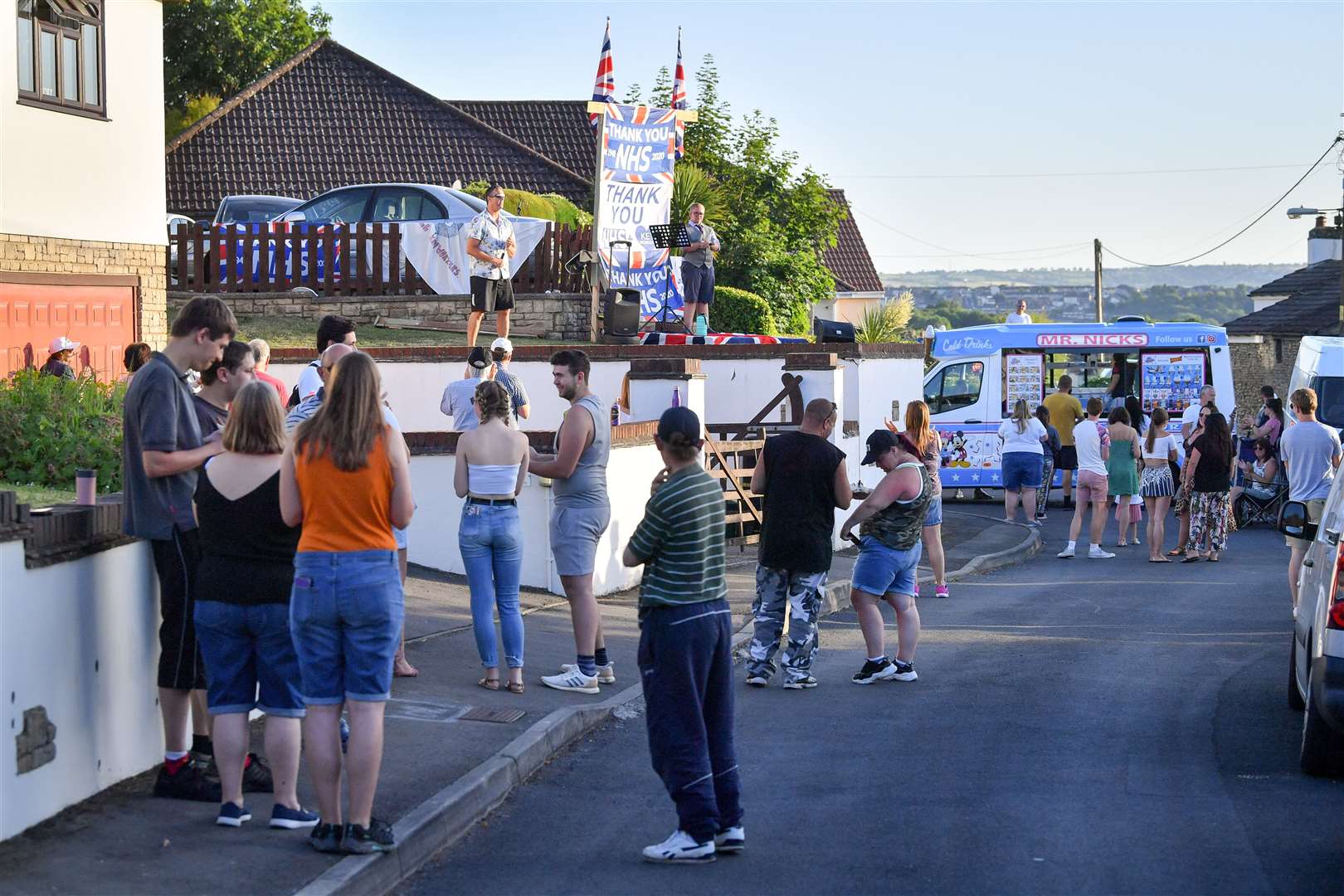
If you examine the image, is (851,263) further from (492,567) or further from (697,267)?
(492,567)

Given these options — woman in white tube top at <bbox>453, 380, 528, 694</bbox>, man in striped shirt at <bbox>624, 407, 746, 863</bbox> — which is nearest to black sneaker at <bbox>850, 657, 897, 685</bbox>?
woman in white tube top at <bbox>453, 380, 528, 694</bbox>

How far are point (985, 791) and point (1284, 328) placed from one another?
4237cm

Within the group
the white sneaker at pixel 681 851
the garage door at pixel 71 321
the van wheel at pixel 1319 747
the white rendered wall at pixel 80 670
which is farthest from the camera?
the garage door at pixel 71 321

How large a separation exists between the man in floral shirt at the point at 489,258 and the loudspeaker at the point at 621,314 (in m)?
2.50

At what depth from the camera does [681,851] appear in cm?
641

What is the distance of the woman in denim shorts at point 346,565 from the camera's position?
5.89m

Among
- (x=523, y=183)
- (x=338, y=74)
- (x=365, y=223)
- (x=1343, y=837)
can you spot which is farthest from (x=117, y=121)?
(x=338, y=74)

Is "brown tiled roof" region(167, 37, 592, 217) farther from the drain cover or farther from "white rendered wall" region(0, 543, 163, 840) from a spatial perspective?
"white rendered wall" region(0, 543, 163, 840)

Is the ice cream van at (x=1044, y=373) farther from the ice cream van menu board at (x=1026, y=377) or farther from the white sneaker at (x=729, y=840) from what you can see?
the white sneaker at (x=729, y=840)

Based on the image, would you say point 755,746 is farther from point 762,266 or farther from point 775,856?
point 762,266

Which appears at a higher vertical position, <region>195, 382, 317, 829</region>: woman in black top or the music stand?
the music stand

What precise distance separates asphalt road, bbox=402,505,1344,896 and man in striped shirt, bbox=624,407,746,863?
0.66ft

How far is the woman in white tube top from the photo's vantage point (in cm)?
904

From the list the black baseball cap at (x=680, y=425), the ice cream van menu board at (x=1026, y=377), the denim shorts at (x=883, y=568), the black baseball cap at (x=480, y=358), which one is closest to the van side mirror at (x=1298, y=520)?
the denim shorts at (x=883, y=568)
